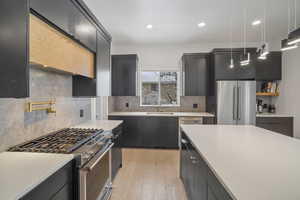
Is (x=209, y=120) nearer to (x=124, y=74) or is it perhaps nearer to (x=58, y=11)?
(x=124, y=74)

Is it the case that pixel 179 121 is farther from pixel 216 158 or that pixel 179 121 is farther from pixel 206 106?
pixel 216 158

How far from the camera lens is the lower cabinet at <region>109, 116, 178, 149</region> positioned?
387 centimetres

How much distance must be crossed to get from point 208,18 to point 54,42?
2582 mm

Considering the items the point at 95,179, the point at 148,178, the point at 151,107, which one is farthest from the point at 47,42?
the point at 151,107

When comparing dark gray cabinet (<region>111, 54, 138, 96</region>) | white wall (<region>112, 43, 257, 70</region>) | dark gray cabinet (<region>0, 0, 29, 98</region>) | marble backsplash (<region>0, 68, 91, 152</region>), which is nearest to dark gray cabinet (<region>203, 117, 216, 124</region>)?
white wall (<region>112, 43, 257, 70</region>)

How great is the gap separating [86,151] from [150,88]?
11.0 feet

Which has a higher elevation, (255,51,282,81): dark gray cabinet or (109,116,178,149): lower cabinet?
(255,51,282,81): dark gray cabinet

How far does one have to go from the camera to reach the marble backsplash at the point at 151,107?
437 cm

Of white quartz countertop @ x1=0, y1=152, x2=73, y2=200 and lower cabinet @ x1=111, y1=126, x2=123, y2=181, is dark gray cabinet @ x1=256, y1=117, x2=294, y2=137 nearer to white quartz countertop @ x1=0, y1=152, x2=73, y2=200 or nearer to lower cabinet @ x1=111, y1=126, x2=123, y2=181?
lower cabinet @ x1=111, y1=126, x2=123, y2=181

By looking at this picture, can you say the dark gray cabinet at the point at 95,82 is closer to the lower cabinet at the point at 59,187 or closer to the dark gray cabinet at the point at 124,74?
the lower cabinet at the point at 59,187

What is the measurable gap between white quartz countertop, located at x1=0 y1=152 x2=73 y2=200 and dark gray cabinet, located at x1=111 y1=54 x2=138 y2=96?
2.90 meters

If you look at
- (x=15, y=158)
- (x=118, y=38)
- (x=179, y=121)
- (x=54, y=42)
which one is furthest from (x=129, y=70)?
(x=15, y=158)

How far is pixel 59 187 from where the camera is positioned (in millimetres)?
1088

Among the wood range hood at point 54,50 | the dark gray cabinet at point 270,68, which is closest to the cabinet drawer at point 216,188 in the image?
the wood range hood at point 54,50
